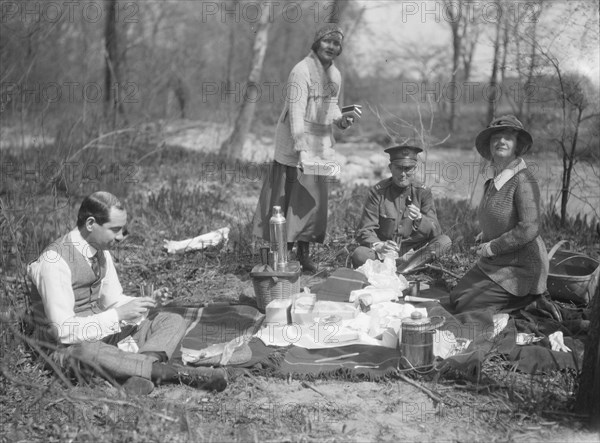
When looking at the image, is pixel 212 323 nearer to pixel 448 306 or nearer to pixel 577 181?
pixel 448 306

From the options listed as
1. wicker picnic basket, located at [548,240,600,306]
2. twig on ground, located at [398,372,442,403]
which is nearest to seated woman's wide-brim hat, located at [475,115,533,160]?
wicker picnic basket, located at [548,240,600,306]

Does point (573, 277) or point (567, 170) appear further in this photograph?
point (567, 170)

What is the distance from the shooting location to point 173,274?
19.8ft

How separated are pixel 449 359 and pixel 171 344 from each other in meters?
1.59

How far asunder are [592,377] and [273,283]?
Result: 90.7 inches

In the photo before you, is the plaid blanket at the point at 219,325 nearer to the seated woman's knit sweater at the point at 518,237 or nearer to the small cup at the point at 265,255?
the small cup at the point at 265,255

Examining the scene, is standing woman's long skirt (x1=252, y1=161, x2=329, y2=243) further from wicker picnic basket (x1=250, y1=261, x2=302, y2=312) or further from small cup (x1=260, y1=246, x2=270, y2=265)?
wicker picnic basket (x1=250, y1=261, x2=302, y2=312)

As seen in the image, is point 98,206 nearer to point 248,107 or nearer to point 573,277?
point 573,277

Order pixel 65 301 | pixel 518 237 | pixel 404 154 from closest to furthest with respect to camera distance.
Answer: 1. pixel 65 301
2. pixel 518 237
3. pixel 404 154

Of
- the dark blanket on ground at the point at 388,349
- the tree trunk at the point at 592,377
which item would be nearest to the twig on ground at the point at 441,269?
the dark blanket on ground at the point at 388,349

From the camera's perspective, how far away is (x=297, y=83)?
18.4ft

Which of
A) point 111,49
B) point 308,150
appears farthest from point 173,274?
point 111,49

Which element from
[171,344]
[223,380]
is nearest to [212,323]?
[171,344]

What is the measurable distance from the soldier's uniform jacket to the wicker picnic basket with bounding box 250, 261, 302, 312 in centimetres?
87
